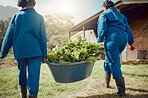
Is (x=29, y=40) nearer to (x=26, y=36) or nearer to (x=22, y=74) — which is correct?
(x=26, y=36)

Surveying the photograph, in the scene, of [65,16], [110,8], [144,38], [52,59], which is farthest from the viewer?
[65,16]

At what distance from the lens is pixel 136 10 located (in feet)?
23.0

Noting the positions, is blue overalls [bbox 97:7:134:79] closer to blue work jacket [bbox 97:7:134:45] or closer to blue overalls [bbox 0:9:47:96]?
blue work jacket [bbox 97:7:134:45]

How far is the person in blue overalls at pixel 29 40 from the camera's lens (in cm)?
150

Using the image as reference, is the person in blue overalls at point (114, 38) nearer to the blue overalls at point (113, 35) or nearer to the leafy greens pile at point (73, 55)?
the blue overalls at point (113, 35)

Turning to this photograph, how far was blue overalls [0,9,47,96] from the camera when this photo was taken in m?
1.50

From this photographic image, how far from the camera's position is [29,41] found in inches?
59.3

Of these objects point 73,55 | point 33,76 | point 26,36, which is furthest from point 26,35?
point 73,55

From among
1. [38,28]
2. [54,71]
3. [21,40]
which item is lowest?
[54,71]

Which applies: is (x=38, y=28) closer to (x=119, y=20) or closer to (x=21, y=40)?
(x=21, y=40)

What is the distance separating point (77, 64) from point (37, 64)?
585 mm

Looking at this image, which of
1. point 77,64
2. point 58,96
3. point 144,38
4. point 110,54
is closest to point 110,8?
point 110,54

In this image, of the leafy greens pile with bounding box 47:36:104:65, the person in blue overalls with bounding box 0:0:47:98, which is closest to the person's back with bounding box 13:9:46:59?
the person in blue overalls with bounding box 0:0:47:98

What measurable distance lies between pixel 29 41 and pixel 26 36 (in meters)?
0.08
